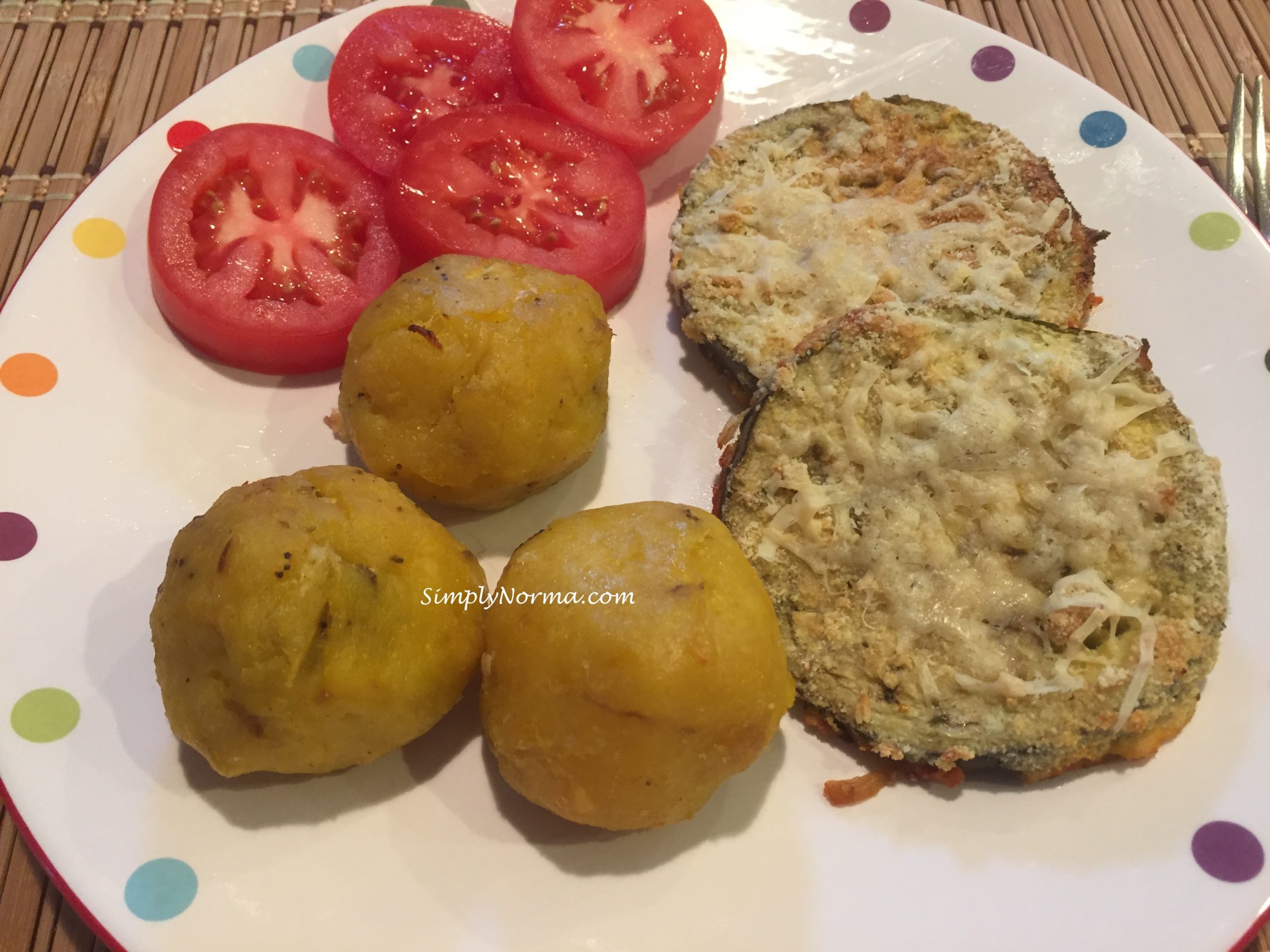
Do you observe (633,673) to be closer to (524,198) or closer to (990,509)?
(990,509)

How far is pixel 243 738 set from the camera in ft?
5.63

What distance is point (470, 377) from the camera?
78.4 inches

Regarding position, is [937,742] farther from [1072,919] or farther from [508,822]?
[508,822]

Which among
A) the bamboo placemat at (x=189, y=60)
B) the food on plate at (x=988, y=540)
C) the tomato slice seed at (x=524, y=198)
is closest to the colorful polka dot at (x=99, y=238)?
the bamboo placemat at (x=189, y=60)

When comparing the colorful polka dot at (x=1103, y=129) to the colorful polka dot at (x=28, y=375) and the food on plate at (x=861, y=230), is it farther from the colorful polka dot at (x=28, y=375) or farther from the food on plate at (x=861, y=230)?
the colorful polka dot at (x=28, y=375)

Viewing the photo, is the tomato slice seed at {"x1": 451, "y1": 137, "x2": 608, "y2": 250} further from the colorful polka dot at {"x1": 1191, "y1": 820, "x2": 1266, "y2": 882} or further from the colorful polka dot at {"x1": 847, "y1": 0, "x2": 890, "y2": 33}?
the colorful polka dot at {"x1": 1191, "y1": 820, "x2": 1266, "y2": 882}

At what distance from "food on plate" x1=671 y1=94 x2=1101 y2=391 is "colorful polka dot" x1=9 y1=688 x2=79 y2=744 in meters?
1.82

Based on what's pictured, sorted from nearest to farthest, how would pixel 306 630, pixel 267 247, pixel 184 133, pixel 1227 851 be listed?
pixel 306 630, pixel 1227 851, pixel 267 247, pixel 184 133

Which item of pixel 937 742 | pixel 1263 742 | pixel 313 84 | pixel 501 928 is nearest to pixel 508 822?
pixel 501 928

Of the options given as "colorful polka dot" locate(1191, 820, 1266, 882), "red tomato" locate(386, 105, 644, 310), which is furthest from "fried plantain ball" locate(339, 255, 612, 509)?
"colorful polka dot" locate(1191, 820, 1266, 882)

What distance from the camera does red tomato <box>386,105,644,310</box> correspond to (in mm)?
2502

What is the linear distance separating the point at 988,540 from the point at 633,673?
3.20 feet

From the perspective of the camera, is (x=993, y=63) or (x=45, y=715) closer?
(x=45, y=715)

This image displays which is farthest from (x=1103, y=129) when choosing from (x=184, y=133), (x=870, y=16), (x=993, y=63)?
(x=184, y=133)
